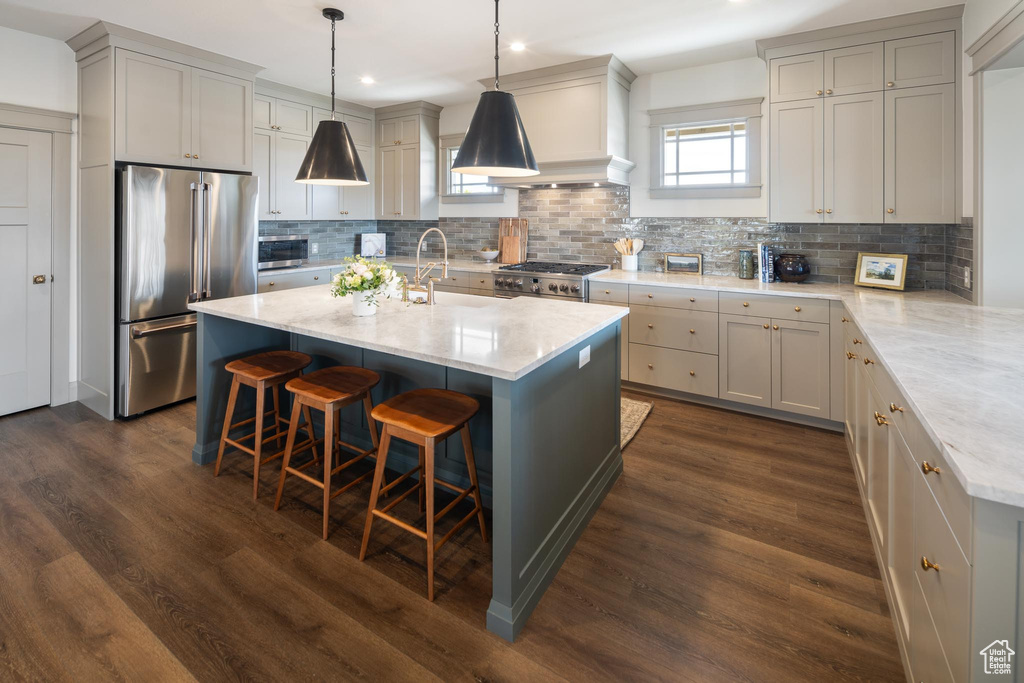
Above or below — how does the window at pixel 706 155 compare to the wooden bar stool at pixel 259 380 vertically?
above

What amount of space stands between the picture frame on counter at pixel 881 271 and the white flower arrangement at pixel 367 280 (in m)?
3.27

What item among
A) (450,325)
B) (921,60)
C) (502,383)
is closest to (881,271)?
(921,60)

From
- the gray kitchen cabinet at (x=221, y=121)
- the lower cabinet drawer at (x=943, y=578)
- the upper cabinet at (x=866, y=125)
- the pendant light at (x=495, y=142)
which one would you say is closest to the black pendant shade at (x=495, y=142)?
the pendant light at (x=495, y=142)

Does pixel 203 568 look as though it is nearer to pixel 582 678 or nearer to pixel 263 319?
pixel 263 319

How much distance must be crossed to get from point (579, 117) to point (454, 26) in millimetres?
1295

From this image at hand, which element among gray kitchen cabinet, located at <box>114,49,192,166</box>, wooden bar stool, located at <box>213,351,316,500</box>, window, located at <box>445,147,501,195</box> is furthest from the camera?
window, located at <box>445,147,501,195</box>

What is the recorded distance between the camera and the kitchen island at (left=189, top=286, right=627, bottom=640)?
1869 millimetres

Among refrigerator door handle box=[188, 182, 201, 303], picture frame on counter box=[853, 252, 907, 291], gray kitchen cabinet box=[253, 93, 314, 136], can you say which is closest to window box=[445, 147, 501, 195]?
gray kitchen cabinet box=[253, 93, 314, 136]

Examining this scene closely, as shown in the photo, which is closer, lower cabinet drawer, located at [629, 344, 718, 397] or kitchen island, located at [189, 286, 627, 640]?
kitchen island, located at [189, 286, 627, 640]

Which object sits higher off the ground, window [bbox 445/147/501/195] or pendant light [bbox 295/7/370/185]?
window [bbox 445/147/501/195]

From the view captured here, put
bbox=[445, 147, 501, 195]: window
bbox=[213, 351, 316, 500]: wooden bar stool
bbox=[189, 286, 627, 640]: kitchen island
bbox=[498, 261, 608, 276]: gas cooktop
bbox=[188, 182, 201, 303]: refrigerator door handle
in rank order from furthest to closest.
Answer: bbox=[445, 147, 501, 195]: window, bbox=[498, 261, 608, 276]: gas cooktop, bbox=[188, 182, 201, 303]: refrigerator door handle, bbox=[213, 351, 316, 500]: wooden bar stool, bbox=[189, 286, 627, 640]: kitchen island

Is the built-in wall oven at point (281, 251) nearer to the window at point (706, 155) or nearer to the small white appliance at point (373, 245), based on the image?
the small white appliance at point (373, 245)

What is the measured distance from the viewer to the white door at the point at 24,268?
3.67 meters

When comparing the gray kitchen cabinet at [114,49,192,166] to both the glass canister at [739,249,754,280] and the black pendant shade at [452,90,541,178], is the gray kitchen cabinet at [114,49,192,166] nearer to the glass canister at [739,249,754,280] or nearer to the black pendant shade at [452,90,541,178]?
the black pendant shade at [452,90,541,178]
